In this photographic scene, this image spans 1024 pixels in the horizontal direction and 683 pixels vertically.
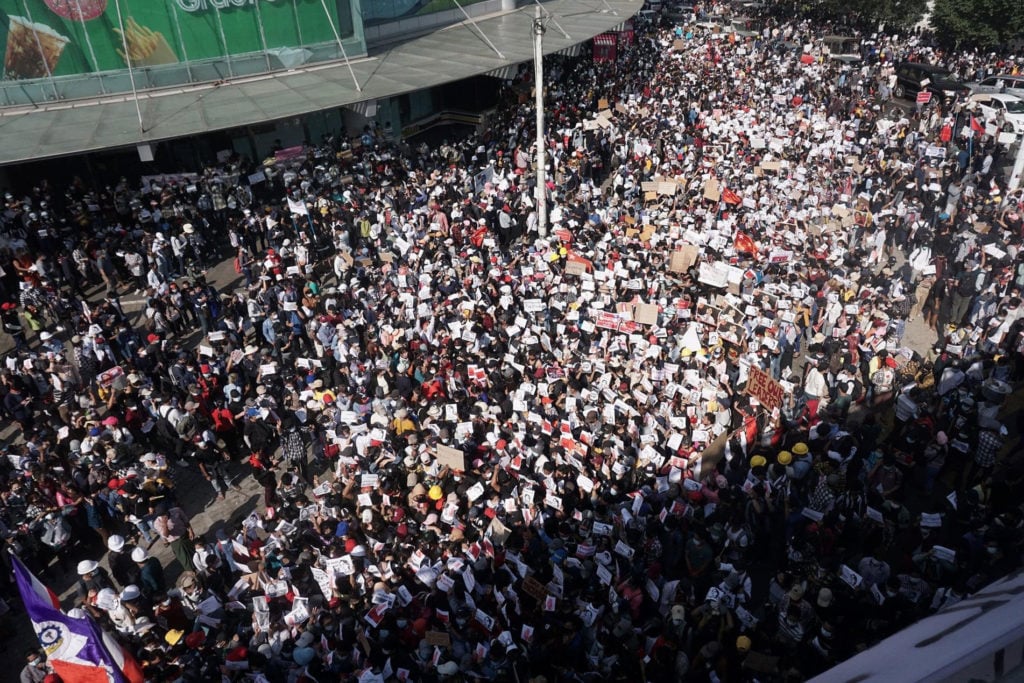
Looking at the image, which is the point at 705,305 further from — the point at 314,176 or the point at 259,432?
the point at 314,176

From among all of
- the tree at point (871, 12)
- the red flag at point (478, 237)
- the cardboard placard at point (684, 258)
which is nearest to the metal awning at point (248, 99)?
the red flag at point (478, 237)

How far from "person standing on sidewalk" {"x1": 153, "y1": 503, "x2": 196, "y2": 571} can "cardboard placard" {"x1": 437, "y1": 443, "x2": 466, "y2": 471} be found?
421 centimetres

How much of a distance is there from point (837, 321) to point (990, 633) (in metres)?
12.4

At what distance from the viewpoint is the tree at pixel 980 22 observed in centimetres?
3746

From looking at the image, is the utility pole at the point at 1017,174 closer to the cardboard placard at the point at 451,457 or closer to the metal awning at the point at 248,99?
the metal awning at the point at 248,99

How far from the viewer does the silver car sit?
98.0 ft

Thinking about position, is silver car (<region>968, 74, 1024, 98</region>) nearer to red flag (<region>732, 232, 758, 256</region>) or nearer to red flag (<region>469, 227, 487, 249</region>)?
red flag (<region>732, 232, 758, 256</region>)

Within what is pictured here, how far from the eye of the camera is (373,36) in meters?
33.4

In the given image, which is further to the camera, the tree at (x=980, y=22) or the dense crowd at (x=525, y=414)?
the tree at (x=980, y=22)

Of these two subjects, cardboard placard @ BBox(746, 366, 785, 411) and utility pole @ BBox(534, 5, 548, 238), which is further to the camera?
utility pole @ BBox(534, 5, 548, 238)

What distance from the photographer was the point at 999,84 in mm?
30641

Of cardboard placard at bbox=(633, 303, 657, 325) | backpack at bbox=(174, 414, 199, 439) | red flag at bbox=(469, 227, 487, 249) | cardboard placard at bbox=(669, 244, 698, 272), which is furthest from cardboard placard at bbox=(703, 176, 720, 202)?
backpack at bbox=(174, 414, 199, 439)

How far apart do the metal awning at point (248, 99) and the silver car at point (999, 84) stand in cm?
1779

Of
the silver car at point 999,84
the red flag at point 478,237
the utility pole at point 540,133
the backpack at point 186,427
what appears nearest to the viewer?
the backpack at point 186,427
